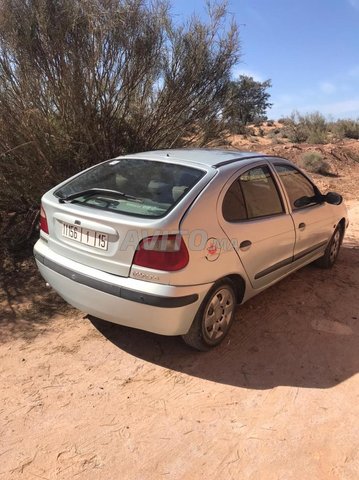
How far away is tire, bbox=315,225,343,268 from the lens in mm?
5360

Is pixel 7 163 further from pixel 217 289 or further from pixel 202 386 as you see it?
pixel 202 386

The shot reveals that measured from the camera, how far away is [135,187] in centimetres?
338

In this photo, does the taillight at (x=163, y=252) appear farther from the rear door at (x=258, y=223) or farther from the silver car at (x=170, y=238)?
the rear door at (x=258, y=223)

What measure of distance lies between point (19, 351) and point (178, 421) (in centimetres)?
153

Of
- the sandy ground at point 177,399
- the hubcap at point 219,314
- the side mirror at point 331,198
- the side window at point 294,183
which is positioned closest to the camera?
the sandy ground at point 177,399

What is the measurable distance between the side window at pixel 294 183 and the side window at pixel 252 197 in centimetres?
25

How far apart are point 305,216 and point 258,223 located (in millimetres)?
1011

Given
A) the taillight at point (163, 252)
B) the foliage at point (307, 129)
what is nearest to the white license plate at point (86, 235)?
the taillight at point (163, 252)

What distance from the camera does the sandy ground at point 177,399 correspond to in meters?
2.39

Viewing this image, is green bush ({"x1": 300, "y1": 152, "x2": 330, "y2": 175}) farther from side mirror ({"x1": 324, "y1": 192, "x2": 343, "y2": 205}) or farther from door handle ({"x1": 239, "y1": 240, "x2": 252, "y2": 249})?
door handle ({"x1": 239, "y1": 240, "x2": 252, "y2": 249})

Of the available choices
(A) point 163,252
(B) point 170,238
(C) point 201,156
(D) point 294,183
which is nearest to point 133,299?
(A) point 163,252

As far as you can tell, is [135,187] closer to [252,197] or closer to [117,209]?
[117,209]

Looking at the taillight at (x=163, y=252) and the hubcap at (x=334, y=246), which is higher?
the taillight at (x=163, y=252)

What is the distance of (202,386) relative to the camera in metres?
3.07
